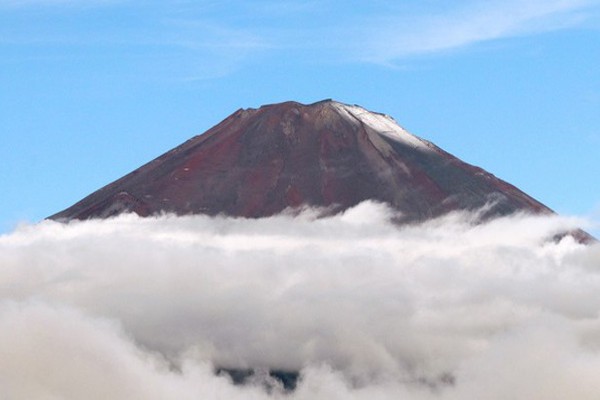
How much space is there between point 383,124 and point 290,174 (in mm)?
20527

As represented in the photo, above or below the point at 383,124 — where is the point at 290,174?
below

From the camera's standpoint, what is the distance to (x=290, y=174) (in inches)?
6870

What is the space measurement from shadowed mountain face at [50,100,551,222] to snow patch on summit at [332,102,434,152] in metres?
0.28

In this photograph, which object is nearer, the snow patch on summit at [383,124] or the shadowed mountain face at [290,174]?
the shadowed mountain face at [290,174]

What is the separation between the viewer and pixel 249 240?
632ft

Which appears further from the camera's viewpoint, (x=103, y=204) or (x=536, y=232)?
(x=536, y=232)

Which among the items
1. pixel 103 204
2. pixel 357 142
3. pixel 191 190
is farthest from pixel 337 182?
pixel 103 204

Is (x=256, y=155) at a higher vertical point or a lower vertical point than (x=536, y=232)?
higher

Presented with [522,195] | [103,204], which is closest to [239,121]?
[103,204]

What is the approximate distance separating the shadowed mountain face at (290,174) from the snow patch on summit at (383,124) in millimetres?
284

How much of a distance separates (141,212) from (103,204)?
5.28 m

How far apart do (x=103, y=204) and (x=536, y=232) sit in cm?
5684

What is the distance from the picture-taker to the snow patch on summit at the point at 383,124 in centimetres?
18288

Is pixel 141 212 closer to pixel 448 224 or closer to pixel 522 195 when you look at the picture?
pixel 448 224
